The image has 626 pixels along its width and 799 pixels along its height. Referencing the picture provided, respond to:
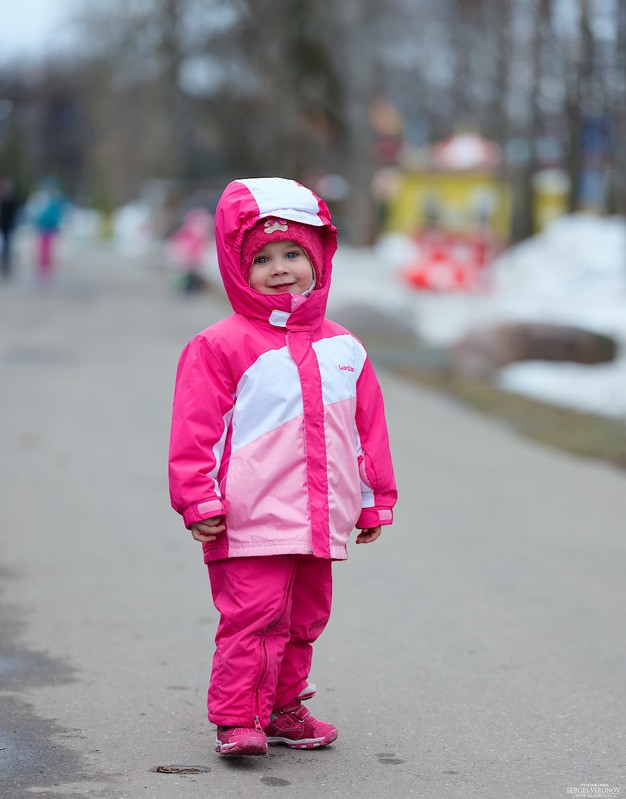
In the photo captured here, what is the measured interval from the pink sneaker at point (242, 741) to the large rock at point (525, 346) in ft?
33.7

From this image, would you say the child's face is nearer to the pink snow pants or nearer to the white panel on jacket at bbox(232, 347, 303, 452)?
the white panel on jacket at bbox(232, 347, 303, 452)

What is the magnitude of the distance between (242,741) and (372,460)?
0.86 meters

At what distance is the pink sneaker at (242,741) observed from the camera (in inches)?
153

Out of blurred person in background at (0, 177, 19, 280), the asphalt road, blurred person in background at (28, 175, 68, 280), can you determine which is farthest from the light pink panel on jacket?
blurred person in background at (0, 177, 19, 280)

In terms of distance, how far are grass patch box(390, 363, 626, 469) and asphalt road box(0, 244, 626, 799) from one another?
39 cm

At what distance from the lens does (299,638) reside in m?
4.11

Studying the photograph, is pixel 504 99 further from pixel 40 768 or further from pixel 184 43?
pixel 40 768

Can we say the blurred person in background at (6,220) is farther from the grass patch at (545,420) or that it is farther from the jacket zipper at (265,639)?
the jacket zipper at (265,639)

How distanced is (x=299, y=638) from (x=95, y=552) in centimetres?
302

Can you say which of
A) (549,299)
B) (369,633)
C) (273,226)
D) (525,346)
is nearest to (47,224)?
(549,299)

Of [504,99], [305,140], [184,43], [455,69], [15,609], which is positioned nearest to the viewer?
[15,609]

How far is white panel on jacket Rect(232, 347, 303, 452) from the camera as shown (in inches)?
Result: 156

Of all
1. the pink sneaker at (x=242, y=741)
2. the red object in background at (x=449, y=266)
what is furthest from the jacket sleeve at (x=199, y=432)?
the red object in background at (x=449, y=266)

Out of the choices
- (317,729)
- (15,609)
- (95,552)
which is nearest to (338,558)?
(317,729)
